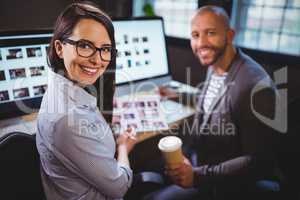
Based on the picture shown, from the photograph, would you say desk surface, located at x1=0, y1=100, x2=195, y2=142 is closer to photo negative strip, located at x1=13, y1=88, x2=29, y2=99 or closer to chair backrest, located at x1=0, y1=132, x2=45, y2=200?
photo negative strip, located at x1=13, y1=88, x2=29, y2=99

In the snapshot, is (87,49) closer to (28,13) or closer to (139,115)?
(139,115)

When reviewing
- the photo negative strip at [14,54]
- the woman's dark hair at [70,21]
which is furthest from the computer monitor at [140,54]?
the woman's dark hair at [70,21]

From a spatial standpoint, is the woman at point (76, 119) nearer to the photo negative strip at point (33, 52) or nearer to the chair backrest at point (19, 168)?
the chair backrest at point (19, 168)

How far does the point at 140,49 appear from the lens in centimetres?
176

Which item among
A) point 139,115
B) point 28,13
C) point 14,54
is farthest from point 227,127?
point 28,13

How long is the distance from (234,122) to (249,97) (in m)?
0.15

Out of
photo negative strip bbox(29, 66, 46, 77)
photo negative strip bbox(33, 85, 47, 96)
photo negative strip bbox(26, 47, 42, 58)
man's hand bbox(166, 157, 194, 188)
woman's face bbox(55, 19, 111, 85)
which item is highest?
woman's face bbox(55, 19, 111, 85)

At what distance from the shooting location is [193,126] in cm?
174

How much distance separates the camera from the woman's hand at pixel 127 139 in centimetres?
129

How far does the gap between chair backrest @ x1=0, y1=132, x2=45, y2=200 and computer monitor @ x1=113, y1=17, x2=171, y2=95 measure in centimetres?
82

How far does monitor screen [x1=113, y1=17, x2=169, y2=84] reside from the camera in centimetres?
168

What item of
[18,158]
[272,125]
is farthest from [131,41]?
[18,158]

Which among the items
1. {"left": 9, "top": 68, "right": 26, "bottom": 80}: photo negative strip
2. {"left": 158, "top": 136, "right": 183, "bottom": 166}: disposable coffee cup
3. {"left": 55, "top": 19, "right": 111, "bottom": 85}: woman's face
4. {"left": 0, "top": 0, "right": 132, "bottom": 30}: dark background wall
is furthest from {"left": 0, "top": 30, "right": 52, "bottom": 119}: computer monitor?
{"left": 158, "top": 136, "right": 183, "bottom": 166}: disposable coffee cup

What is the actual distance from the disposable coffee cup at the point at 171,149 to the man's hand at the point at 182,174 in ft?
0.19
